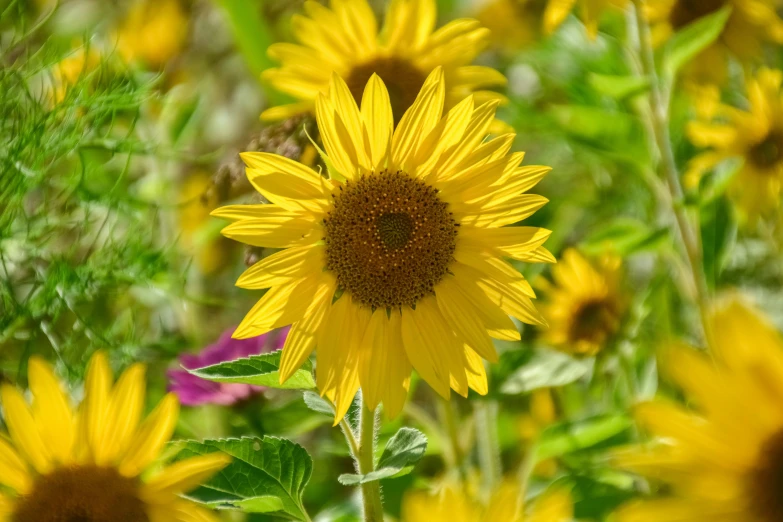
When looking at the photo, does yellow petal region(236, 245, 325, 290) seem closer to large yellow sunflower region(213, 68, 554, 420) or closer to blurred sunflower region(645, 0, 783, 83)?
large yellow sunflower region(213, 68, 554, 420)

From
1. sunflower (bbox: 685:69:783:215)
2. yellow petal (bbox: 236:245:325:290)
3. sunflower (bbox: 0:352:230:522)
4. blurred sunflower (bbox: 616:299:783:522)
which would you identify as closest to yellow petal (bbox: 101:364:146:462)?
sunflower (bbox: 0:352:230:522)

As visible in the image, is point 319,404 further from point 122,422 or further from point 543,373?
point 543,373

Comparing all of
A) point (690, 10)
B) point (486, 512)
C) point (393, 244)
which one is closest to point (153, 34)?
point (690, 10)

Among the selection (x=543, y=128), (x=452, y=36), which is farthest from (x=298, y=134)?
(x=543, y=128)

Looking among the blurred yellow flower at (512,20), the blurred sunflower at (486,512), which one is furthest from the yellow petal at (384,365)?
the blurred yellow flower at (512,20)

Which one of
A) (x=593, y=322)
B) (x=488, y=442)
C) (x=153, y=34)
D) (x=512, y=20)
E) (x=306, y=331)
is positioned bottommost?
(x=488, y=442)

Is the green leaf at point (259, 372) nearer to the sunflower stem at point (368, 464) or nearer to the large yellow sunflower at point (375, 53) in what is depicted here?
the sunflower stem at point (368, 464)
